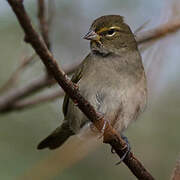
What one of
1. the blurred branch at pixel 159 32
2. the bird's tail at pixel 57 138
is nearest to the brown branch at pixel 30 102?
the bird's tail at pixel 57 138

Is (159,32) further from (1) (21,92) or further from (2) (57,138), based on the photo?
(2) (57,138)

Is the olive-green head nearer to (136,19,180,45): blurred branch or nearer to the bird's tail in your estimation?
(136,19,180,45): blurred branch

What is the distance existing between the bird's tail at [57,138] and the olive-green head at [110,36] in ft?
3.28

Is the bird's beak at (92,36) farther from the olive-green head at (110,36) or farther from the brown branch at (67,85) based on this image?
the brown branch at (67,85)

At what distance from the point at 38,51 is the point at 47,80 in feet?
7.74

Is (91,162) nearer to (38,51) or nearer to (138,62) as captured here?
(138,62)

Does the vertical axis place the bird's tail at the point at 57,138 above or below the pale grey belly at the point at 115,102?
below

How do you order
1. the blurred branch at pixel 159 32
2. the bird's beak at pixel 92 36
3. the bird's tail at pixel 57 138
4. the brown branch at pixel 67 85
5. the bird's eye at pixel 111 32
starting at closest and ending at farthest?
the brown branch at pixel 67 85 < the blurred branch at pixel 159 32 < the bird's beak at pixel 92 36 < the bird's eye at pixel 111 32 < the bird's tail at pixel 57 138

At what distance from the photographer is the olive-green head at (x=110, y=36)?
418 centimetres

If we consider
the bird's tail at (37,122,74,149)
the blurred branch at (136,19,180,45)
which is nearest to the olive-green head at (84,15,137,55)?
the blurred branch at (136,19,180,45)

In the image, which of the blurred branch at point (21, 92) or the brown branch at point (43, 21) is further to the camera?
the blurred branch at point (21, 92)

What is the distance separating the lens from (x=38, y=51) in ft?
7.34

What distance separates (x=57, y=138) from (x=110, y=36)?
50.5 inches

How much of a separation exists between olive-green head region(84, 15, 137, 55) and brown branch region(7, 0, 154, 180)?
103cm
